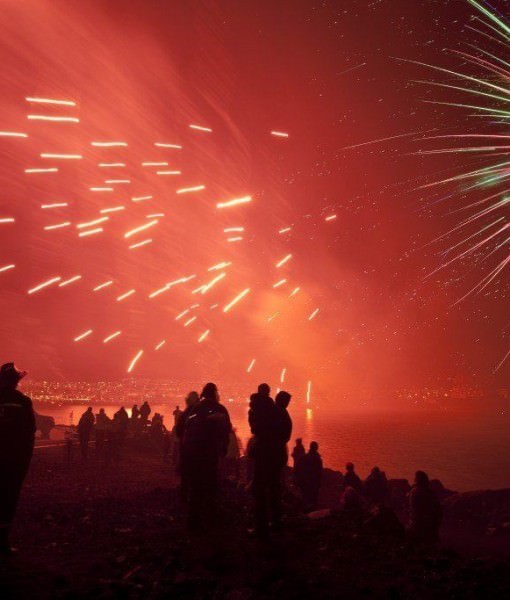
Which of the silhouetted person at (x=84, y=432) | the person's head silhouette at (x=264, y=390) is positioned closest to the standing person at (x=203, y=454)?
the person's head silhouette at (x=264, y=390)

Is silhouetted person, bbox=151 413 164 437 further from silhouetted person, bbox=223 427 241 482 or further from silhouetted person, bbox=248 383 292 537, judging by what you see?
silhouetted person, bbox=248 383 292 537

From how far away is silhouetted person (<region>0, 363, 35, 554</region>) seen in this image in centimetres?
551

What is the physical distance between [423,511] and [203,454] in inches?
212

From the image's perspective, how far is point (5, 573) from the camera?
466 cm

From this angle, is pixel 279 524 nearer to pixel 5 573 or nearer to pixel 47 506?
pixel 5 573

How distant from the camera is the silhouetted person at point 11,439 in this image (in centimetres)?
551


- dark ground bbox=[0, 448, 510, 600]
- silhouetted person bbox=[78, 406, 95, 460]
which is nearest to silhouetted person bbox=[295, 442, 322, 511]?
dark ground bbox=[0, 448, 510, 600]

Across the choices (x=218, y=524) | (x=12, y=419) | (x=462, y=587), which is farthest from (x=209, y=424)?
(x=462, y=587)

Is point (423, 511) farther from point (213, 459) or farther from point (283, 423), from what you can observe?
point (213, 459)

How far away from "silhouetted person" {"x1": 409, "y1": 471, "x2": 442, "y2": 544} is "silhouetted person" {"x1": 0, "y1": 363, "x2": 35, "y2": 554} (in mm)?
7408

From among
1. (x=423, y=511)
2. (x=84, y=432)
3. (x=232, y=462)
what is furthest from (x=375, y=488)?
(x=84, y=432)

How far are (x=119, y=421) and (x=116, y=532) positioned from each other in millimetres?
15947

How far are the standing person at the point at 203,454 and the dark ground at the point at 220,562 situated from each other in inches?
14.1

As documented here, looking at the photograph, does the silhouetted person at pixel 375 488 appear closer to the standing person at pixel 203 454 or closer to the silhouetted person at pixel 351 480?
the silhouetted person at pixel 351 480
